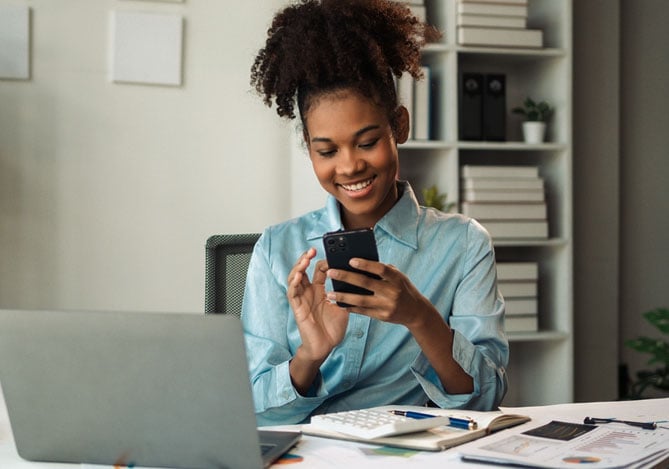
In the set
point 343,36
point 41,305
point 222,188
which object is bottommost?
point 41,305

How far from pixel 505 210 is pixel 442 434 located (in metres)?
2.16

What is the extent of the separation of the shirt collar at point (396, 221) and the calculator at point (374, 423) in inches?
18.1

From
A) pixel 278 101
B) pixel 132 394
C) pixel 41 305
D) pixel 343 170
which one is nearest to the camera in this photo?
pixel 132 394

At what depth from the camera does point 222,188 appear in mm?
3219

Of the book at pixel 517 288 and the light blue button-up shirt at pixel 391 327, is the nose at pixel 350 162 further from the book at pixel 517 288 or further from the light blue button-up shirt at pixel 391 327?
the book at pixel 517 288

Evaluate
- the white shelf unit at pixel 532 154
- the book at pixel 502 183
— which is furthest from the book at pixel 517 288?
the book at pixel 502 183

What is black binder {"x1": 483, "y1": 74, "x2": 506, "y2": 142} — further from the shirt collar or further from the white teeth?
the white teeth

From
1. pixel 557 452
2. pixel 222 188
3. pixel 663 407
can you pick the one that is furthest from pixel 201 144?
pixel 557 452

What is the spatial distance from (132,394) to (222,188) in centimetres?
228

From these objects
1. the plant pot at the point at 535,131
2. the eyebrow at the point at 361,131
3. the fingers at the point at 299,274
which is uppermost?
the plant pot at the point at 535,131

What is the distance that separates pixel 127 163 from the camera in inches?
123

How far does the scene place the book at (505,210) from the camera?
3.17 metres

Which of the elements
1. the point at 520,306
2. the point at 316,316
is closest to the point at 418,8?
the point at 520,306

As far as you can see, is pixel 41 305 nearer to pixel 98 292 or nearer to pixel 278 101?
pixel 98 292
